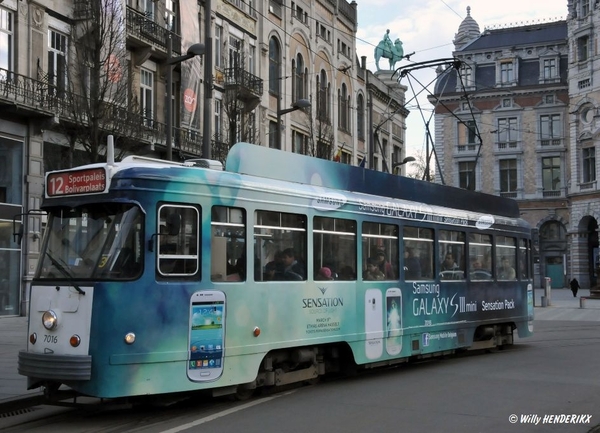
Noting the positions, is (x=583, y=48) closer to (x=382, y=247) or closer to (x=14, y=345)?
(x=382, y=247)

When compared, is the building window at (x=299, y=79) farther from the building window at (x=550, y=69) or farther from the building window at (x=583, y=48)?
the building window at (x=550, y=69)

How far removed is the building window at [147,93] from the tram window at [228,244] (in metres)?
20.0

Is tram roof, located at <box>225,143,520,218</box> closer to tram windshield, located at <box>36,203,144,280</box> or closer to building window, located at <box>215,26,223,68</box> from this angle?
tram windshield, located at <box>36,203,144,280</box>

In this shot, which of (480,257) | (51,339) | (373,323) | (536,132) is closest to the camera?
(51,339)

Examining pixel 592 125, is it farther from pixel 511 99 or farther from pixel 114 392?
pixel 114 392

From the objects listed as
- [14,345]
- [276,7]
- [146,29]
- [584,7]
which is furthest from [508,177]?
[14,345]

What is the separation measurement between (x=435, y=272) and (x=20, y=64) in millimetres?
15507

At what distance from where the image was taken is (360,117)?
52688 mm

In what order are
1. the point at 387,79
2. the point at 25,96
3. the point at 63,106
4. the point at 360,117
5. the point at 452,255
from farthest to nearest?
1. the point at 387,79
2. the point at 360,117
3. the point at 63,106
4. the point at 25,96
5. the point at 452,255

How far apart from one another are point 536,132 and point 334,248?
213 ft

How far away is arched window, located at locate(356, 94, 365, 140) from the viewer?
52172 mm

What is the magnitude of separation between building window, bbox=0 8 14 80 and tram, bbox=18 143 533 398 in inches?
589

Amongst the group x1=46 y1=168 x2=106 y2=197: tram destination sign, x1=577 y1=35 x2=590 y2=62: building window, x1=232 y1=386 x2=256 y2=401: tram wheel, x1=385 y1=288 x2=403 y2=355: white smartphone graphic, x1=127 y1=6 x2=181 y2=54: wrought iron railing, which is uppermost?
x1=577 y1=35 x2=590 y2=62: building window

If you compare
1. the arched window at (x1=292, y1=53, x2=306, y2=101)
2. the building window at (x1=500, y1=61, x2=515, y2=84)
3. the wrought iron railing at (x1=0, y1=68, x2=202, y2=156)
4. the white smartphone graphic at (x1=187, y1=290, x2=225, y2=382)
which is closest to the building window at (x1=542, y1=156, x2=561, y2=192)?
the building window at (x1=500, y1=61, x2=515, y2=84)
